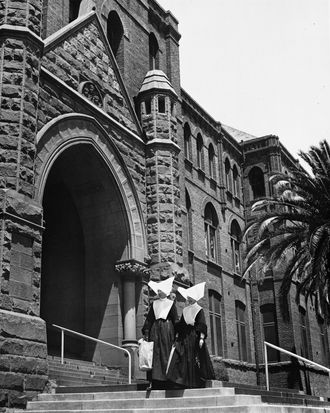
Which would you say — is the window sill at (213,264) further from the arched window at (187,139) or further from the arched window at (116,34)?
the arched window at (116,34)

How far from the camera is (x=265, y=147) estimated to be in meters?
35.2

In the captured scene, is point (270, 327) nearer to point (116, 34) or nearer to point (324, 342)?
point (324, 342)

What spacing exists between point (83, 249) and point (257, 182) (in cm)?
1709

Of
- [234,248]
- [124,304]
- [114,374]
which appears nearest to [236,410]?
[114,374]

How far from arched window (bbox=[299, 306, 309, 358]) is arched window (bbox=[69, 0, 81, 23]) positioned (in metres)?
19.0

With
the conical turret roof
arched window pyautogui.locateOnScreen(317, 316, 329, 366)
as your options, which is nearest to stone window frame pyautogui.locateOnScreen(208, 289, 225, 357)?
arched window pyautogui.locateOnScreen(317, 316, 329, 366)

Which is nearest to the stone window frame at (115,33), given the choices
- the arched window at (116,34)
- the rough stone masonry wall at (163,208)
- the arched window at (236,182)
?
the arched window at (116,34)

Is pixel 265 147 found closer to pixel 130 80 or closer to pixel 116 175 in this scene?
pixel 130 80

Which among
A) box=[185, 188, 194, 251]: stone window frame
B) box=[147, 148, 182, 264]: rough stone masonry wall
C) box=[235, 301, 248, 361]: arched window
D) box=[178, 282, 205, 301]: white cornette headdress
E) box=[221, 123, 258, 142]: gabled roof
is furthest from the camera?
box=[221, 123, 258, 142]: gabled roof

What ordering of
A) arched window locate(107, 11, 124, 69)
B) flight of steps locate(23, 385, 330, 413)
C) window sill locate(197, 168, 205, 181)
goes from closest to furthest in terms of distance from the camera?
flight of steps locate(23, 385, 330, 413)
arched window locate(107, 11, 124, 69)
window sill locate(197, 168, 205, 181)

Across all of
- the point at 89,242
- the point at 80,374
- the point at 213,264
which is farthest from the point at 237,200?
the point at 80,374

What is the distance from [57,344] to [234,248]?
15.0 metres

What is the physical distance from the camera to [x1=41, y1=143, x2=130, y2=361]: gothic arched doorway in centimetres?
1898

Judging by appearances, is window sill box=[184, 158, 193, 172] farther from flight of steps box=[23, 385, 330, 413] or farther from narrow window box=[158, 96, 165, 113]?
flight of steps box=[23, 385, 330, 413]
